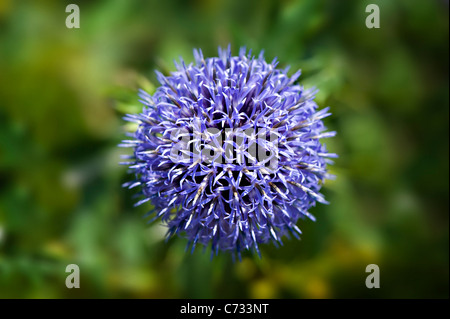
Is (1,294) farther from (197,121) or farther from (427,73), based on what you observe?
(427,73)

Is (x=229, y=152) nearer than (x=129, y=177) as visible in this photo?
Yes

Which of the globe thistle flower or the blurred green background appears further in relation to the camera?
the blurred green background

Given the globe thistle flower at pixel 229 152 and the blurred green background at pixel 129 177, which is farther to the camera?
the blurred green background at pixel 129 177

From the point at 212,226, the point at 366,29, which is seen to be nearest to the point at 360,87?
the point at 366,29
